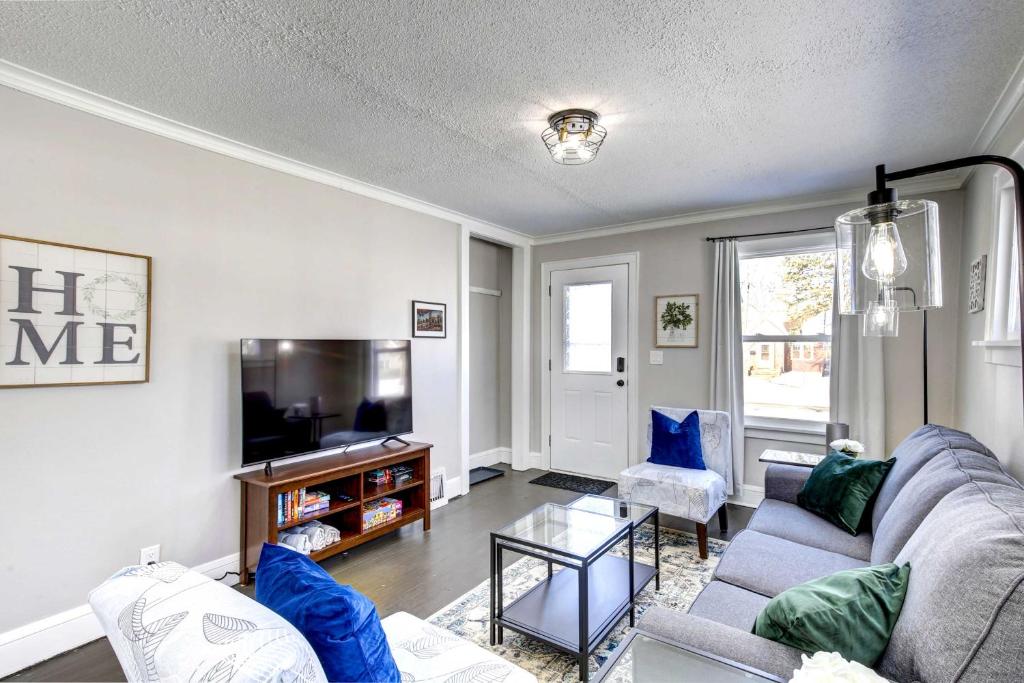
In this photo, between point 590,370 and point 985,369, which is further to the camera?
point 590,370

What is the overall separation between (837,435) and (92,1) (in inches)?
175

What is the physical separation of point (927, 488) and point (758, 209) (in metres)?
2.93

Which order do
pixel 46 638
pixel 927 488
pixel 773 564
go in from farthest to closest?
pixel 46 638, pixel 773 564, pixel 927 488

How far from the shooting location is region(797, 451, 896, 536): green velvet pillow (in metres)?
2.35

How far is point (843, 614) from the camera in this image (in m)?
1.18

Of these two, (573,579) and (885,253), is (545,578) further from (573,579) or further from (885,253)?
(885,253)

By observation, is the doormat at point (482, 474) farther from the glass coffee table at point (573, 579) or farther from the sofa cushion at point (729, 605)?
the sofa cushion at point (729, 605)

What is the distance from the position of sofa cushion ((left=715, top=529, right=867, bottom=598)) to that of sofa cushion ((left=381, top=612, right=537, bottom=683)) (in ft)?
3.21

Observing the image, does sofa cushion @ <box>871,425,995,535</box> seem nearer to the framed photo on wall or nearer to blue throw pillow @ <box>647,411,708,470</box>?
blue throw pillow @ <box>647,411,708,470</box>

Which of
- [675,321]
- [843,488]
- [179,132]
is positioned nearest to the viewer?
[843,488]

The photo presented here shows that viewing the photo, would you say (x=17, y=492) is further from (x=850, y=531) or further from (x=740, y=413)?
(x=740, y=413)

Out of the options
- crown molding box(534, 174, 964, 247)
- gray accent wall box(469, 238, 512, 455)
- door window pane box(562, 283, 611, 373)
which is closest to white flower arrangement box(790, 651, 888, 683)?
crown molding box(534, 174, 964, 247)

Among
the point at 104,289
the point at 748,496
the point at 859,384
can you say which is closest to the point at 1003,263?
the point at 859,384

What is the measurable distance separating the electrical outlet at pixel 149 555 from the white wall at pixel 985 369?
12.7 feet
